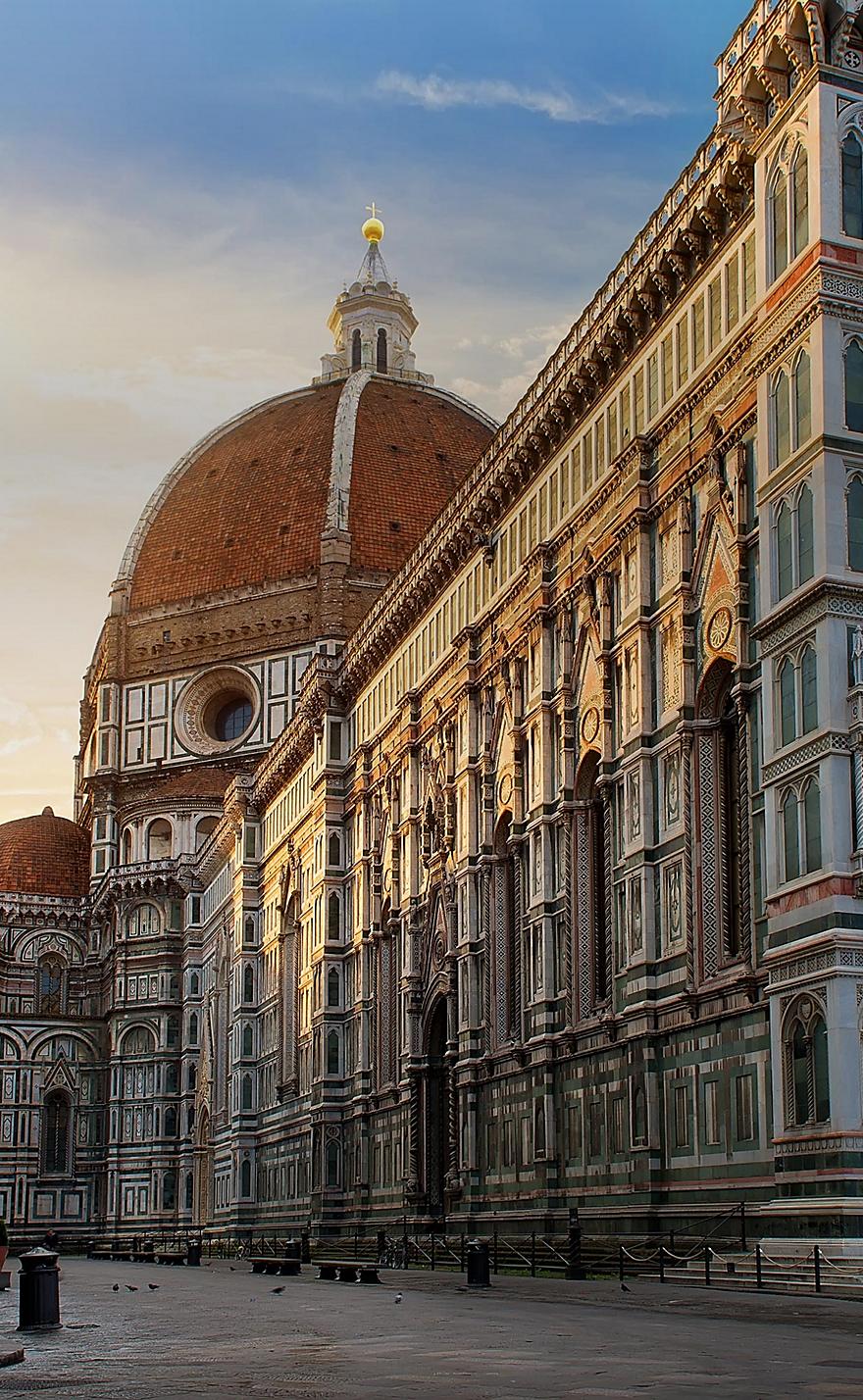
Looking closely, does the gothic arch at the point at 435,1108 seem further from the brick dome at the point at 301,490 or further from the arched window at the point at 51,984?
the arched window at the point at 51,984

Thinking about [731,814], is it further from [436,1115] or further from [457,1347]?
[436,1115]

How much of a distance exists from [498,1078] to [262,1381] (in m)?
31.3

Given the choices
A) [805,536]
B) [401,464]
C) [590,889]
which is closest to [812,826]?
[805,536]

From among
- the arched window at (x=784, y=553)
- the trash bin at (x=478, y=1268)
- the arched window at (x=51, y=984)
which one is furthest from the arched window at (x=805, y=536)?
the arched window at (x=51, y=984)

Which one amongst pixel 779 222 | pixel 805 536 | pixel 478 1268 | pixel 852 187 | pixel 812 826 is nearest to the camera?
pixel 812 826

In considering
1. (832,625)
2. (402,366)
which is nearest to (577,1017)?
(832,625)

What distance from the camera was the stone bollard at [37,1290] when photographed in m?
21.5

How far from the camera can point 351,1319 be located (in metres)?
22.2

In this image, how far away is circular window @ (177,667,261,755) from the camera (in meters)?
101

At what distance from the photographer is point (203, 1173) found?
8919 cm

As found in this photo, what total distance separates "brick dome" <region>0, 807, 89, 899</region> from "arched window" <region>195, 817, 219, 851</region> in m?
13.2

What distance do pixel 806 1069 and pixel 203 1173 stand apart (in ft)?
214

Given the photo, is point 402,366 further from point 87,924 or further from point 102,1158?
point 102,1158

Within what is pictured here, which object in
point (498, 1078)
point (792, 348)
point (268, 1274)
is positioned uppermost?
point (792, 348)
